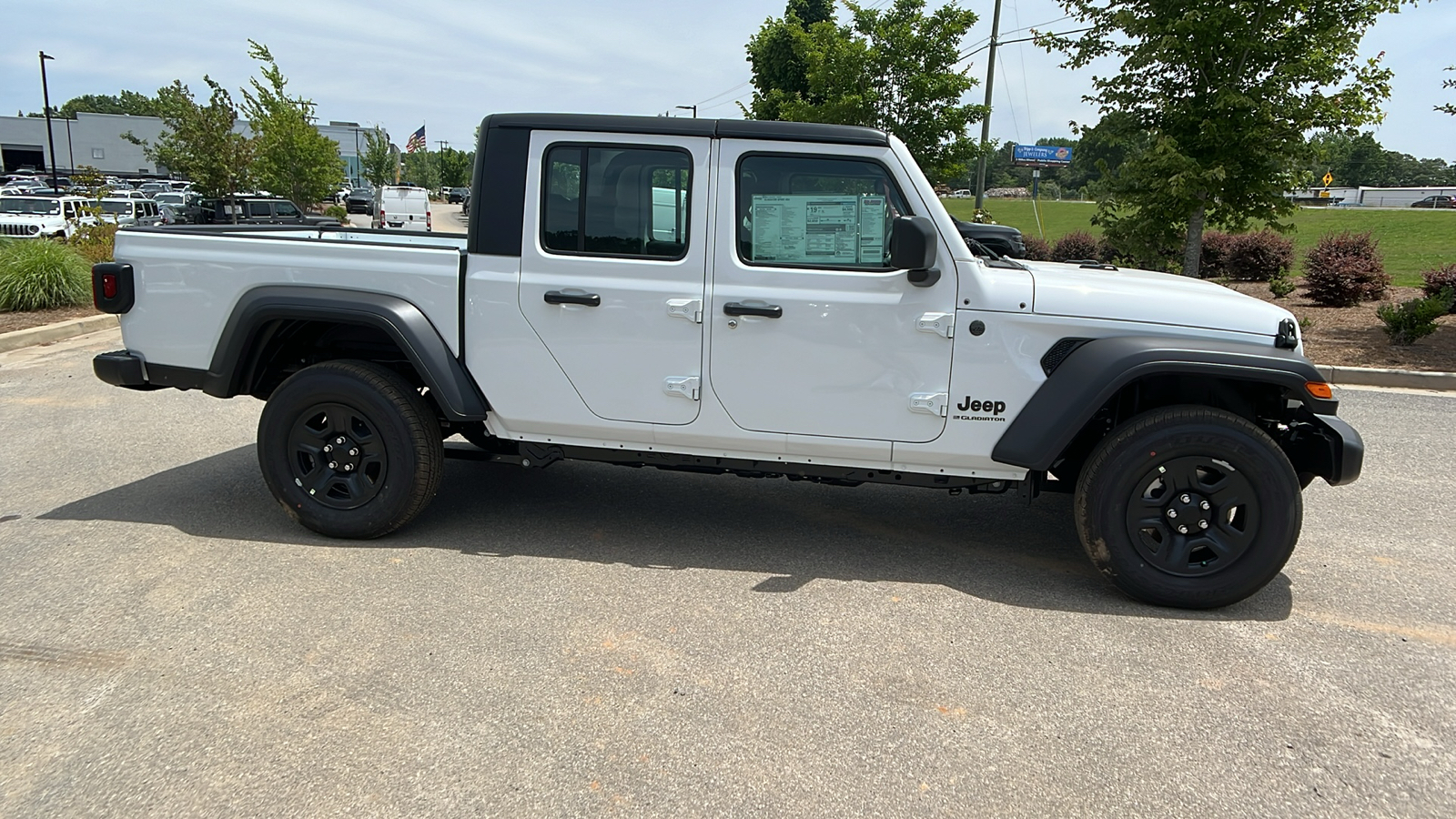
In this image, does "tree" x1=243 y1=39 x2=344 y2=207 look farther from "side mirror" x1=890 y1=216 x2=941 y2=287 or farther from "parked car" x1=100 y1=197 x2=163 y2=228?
"side mirror" x1=890 y1=216 x2=941 y2=287

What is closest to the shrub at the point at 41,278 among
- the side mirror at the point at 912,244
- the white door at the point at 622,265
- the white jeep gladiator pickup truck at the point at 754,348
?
the white jeep gladiator pickup truck at the point at 754,348

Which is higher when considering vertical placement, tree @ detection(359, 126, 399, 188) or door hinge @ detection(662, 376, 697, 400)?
tree @ detection(359, 126, 399, 188)

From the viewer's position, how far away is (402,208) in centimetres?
3036

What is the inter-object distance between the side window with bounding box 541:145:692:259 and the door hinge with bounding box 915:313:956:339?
110 centimetres

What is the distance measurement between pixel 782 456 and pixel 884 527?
979mm

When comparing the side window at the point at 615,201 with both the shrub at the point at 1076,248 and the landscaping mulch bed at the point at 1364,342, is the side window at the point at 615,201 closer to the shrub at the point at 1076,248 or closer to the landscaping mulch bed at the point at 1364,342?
the landscaping mulch bed at the point at 1364,342

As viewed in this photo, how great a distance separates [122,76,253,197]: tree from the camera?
2636cm

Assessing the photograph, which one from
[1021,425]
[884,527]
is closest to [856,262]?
[1021,425]

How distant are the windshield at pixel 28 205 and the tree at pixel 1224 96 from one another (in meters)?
27.4

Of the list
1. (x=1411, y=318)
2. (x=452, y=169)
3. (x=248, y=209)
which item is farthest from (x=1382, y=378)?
(x=452, y=169)

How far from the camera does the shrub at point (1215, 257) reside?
682 inches

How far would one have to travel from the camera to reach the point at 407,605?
3850 millimetres

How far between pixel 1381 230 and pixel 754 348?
40.0 meters

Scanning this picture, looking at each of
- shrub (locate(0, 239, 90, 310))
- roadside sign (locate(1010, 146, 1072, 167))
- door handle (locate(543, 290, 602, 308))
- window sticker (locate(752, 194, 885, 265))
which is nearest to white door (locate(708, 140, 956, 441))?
window sticker (locate(752, 194, 885, 265))
